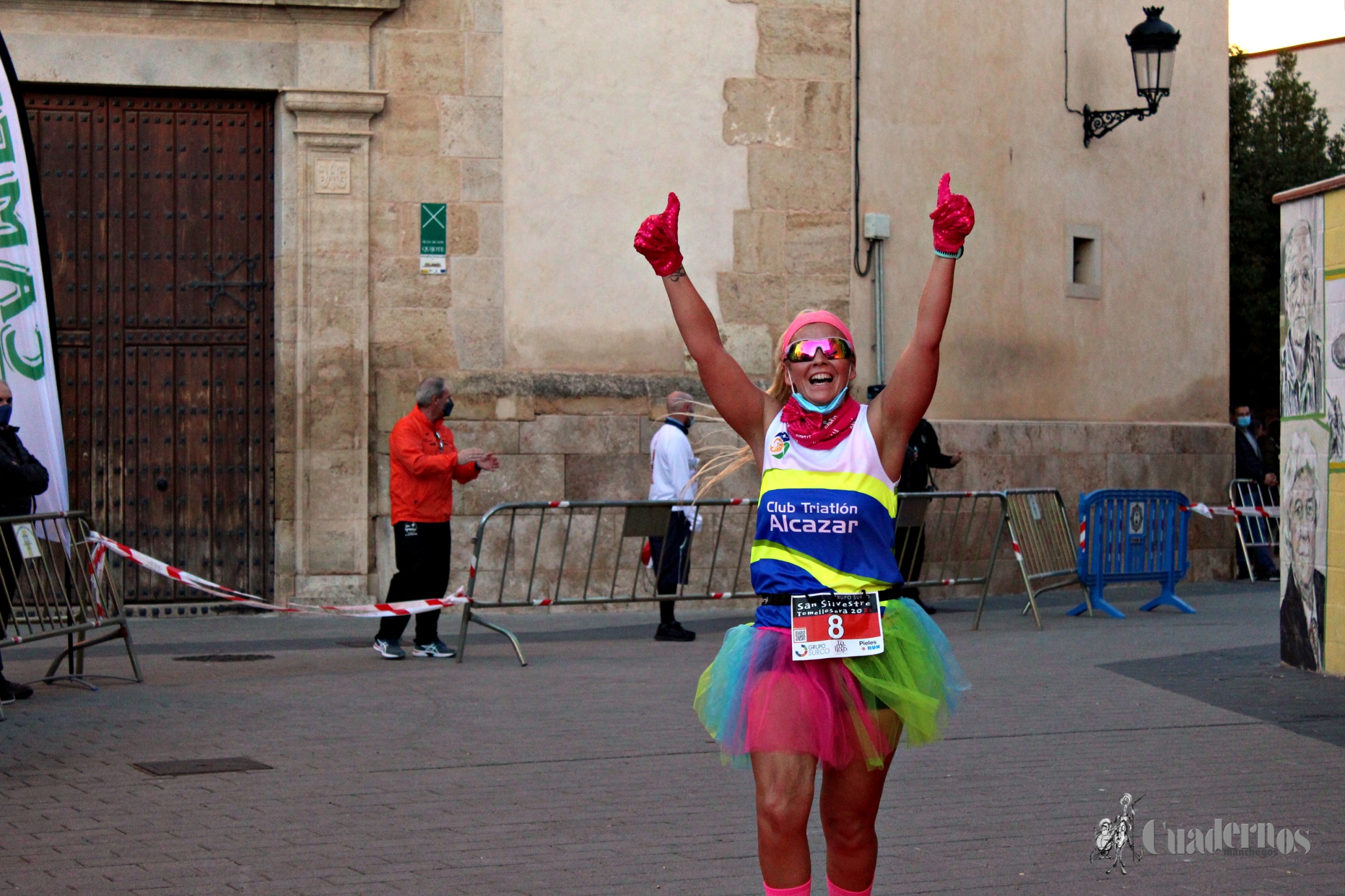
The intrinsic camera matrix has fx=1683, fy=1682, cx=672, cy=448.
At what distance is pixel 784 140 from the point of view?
14.8m

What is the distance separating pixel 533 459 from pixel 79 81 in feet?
15.7

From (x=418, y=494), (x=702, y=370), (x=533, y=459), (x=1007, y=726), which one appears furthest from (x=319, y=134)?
(x=702, y=370)

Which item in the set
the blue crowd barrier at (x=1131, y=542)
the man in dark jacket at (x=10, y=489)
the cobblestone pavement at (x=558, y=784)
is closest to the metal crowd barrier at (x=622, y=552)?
the blue crowd barrier at (x=1131, y=542)

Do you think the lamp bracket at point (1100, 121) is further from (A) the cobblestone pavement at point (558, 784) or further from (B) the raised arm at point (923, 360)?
(B) the raised arm at point (923, 360)

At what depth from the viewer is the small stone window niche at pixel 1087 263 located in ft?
55.4

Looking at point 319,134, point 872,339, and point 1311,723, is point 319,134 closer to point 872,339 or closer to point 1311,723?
point 872,339

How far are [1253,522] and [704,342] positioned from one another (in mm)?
14964

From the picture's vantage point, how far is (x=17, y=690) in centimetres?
911

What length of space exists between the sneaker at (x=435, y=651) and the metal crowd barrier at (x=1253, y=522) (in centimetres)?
980

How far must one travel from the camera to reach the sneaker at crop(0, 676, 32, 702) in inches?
355

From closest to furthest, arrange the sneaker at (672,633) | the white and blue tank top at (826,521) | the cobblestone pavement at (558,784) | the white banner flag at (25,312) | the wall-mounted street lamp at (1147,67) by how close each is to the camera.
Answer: the white and blue tank top at (826,521), the cobblestone pavement at (558,784), the white banner flag at (25,312), the sneaker at (672,633), the wall-mounted street lamp at (1147,67)

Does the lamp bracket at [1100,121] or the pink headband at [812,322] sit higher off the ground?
the lamp bracket at [1100,121]

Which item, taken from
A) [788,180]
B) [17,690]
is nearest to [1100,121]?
[788,180]

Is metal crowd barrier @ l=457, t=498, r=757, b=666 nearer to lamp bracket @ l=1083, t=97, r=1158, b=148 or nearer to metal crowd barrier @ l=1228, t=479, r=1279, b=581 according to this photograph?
lamp bracket @ l=1083, t=97, r=1158, b=148
